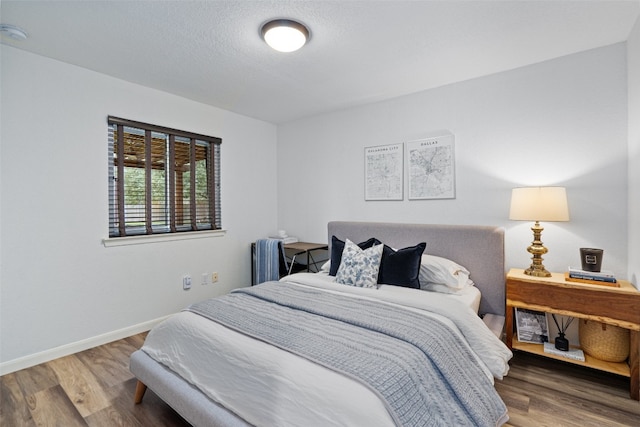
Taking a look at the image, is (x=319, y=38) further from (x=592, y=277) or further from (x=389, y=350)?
(x=592, y=277)

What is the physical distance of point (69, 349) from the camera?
2.59 m

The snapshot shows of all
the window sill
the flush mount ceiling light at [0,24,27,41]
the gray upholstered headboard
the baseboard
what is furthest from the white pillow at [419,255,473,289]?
the flush mount ceiling light at [0,24,27,41]

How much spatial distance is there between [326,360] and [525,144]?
2.46 m

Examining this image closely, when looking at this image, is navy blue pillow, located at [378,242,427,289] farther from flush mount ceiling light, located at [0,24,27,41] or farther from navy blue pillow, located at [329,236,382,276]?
flush mount ceiling light, located at [0,24,27,41]

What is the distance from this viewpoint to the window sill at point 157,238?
2.84 metres

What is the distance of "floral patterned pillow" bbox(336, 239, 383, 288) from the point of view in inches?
97.5

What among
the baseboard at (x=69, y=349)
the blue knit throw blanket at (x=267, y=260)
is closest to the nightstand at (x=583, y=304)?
the blue knit throw blanket at (x=267, y=260)

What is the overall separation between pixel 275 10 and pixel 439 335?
209 cm

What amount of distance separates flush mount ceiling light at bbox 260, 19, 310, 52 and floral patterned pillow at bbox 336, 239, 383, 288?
5.43ft

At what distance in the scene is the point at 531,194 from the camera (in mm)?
2311

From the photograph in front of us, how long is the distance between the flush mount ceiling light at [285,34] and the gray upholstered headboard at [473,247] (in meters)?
1.93

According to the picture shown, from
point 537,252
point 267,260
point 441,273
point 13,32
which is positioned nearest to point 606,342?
point 537,252

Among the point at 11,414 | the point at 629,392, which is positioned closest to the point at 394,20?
the point at 629,392

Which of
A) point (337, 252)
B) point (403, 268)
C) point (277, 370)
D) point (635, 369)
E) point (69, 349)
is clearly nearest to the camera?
point (277, 370)
